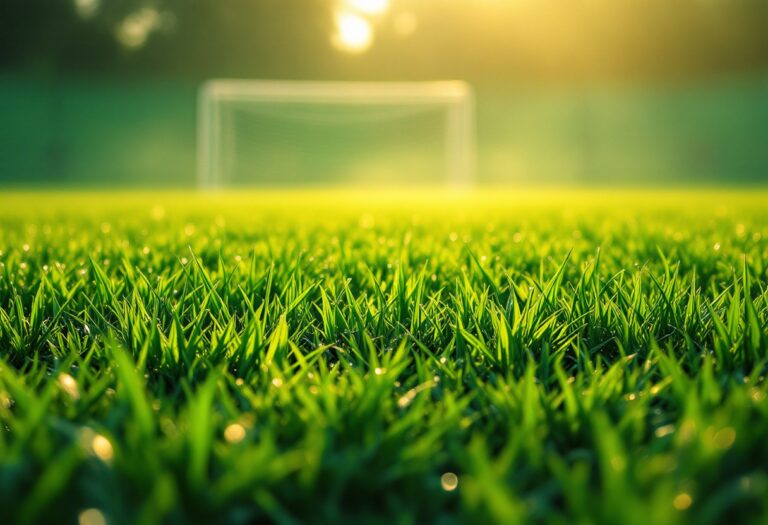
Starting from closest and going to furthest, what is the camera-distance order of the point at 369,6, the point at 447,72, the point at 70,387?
the point at 70,387 < the point at 447,72 < the point at 369,6

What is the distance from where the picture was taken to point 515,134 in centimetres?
1806

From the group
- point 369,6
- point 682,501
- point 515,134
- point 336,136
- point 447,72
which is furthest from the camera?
point 369,6

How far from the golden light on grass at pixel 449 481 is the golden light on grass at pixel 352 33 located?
18585 mm

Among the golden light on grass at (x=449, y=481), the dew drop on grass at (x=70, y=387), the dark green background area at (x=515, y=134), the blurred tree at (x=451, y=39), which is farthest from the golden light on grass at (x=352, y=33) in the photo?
the golden light on grass at (x=449, y=481)

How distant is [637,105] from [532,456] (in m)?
19.5

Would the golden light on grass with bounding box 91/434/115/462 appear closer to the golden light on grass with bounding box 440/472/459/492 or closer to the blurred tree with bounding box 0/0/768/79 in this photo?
the golden light on grass with bounding box 440/472/459/492

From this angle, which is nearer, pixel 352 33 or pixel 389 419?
pixel 389 419

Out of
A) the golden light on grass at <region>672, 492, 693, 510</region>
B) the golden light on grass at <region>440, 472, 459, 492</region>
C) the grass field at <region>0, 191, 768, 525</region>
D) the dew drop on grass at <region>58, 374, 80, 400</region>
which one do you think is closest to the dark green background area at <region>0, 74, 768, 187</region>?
the grass field at <region>0, 191, 768, 525</region>

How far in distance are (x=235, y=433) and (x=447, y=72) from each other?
19.0 meters

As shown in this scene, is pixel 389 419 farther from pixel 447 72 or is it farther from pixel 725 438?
pixel 447 72

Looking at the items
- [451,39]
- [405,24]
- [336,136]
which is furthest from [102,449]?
[451,39]

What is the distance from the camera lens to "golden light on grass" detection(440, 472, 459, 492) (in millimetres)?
571

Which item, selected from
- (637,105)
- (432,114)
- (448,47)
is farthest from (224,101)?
(637,105)

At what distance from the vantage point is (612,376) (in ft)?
2.43
